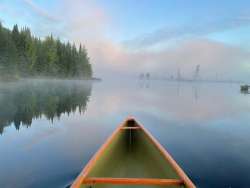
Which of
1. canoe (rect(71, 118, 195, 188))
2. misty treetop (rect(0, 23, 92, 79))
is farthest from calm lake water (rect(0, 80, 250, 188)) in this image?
misty treetop (rect(0, 23, 92, 79))

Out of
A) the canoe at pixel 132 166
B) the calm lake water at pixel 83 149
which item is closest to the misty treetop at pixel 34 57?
the calm lake water at pixel 83 149

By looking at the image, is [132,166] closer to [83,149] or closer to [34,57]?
[83,149]

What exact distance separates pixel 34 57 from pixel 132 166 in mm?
61159

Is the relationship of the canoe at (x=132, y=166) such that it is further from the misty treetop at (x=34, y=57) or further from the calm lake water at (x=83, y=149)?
the misty treetop at (x=34, y=57)

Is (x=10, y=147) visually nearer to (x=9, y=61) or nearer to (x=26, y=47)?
(x=9, y=61)

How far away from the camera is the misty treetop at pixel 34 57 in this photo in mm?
43862

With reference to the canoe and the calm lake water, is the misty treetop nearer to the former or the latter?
the calm lake water

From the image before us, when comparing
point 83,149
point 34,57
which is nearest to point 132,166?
point 83,149

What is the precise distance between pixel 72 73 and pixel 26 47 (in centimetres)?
2848

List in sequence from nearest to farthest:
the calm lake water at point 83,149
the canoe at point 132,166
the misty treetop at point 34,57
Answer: the canoe at point 132,166, the calm lake water at point 83,149, the misty treetop at point 34,57

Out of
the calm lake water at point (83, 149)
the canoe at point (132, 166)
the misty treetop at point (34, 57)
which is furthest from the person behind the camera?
the misty treetop at point (34, 57)

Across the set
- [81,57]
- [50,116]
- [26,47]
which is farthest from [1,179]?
[81,57]

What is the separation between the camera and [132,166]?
531 cm

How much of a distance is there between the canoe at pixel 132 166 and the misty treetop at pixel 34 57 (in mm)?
47642
